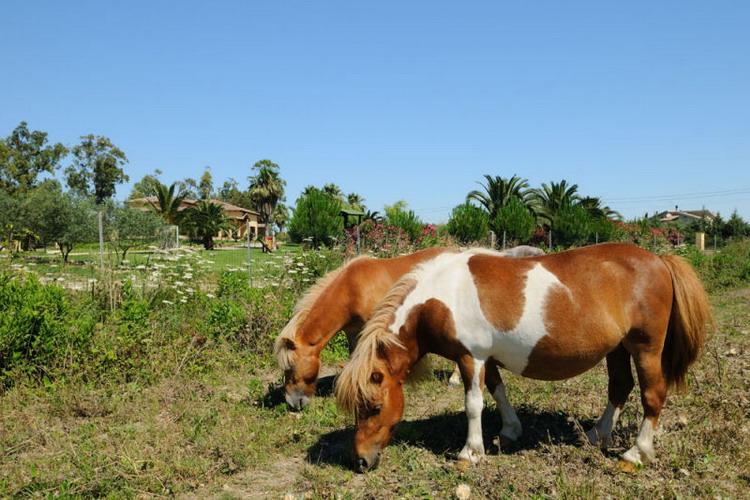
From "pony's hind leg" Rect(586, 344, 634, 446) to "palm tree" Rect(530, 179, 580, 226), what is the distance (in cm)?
3818

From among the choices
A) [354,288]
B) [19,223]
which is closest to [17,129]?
[19,223]

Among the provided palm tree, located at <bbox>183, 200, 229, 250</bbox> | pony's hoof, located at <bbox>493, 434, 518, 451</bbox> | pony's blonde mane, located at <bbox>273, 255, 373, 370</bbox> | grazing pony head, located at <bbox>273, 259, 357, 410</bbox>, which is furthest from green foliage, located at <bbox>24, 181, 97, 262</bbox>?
pony's hoof, located at <bbox>493, 434, 518, 451</bbox>

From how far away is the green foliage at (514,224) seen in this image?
95.5 feet

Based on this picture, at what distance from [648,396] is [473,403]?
1.34 metres

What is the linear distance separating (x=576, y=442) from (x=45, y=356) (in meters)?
5.63

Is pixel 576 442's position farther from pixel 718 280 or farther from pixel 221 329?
pixel 718 280

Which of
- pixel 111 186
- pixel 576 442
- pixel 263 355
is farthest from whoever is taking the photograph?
pixel 111 186

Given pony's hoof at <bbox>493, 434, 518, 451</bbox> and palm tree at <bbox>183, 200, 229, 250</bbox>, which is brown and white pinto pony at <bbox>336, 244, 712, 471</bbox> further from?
palm tree at <bbox>183, 200, 229, 250</bbox>

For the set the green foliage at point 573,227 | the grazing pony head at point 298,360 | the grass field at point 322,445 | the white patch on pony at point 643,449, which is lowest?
the grass field at point 322,445

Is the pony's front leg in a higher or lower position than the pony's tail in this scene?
lower

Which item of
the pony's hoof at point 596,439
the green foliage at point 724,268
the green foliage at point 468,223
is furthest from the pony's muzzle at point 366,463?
the green foliage at point 468,223

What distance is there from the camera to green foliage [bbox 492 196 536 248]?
29.1 meters

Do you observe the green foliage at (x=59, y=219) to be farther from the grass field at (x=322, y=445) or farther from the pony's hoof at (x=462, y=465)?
the pony's hoof at (x=462, y=465)

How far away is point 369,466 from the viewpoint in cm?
372
